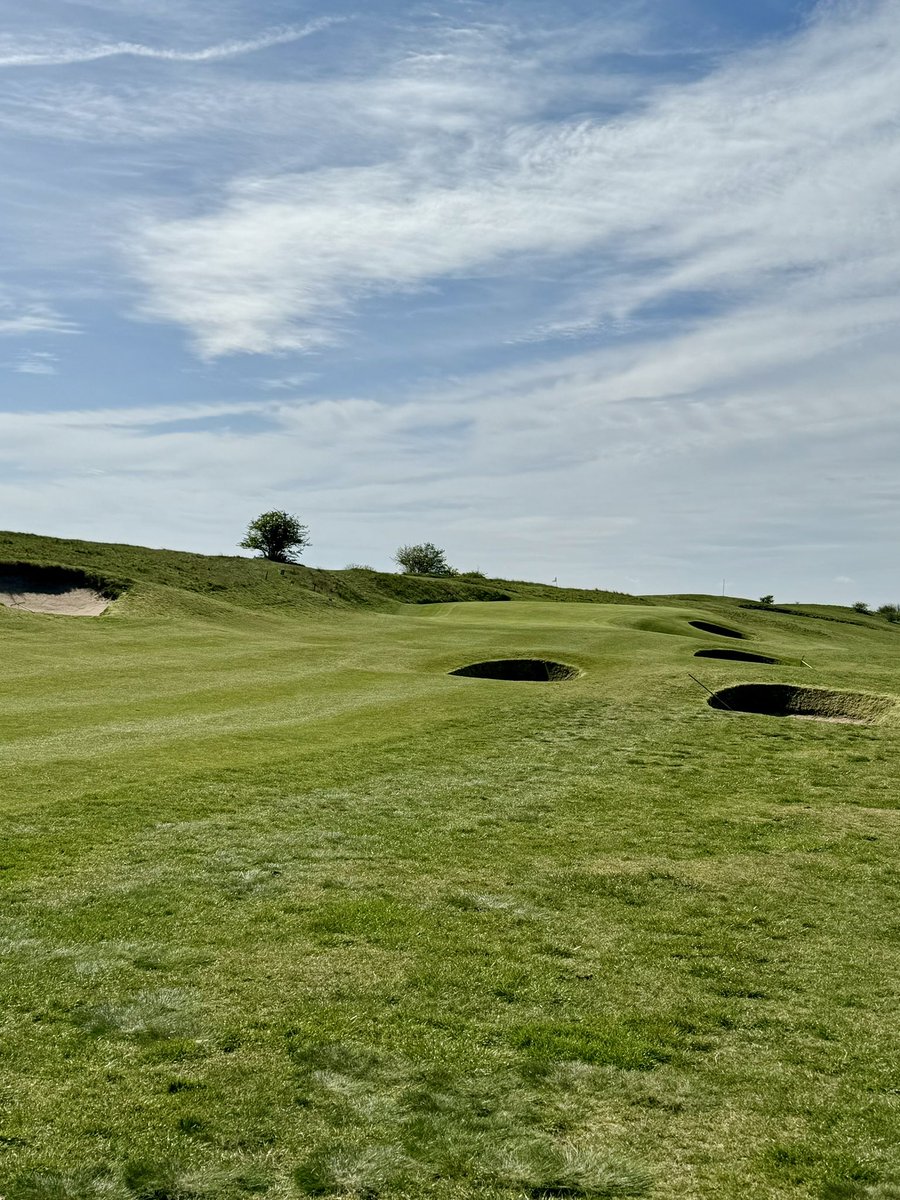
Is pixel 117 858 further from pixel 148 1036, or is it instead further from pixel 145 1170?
pixel 145 1170

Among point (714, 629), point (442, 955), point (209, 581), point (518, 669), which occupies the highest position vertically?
point (209, 581)

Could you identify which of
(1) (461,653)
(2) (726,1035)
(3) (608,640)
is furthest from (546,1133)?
(3) (608,640)

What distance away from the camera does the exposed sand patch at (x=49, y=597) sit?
148ft

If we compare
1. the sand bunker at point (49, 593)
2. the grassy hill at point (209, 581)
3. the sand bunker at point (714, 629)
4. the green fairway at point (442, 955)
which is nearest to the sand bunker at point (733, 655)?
the green fairway at point (442, 955)

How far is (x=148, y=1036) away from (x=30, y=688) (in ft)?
60.1

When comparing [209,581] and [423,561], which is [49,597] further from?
[423,561]

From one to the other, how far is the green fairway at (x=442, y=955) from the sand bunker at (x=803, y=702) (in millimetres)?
2646

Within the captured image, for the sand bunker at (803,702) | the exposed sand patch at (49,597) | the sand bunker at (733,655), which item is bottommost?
the sand bunker at (803,702)

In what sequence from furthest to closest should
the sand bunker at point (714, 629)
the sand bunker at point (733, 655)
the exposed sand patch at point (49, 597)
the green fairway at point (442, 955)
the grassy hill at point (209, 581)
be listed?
the sand bunker at point (714, 629), the grassy hill at point (209, 581), the exposed sand patch at point (49, 597), the sand bunker at point (733, 655), the green fairway at point (442, 955)

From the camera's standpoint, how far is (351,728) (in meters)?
19.7

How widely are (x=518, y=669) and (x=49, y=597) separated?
2829 centimetres

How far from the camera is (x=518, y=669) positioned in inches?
1201

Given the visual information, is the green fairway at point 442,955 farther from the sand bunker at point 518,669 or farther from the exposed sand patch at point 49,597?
the exposed sand patch at point 49,597

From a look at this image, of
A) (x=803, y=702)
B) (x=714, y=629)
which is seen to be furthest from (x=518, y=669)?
(x=714, y=629)
